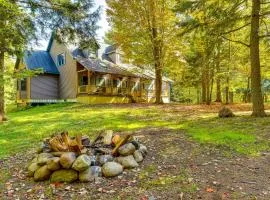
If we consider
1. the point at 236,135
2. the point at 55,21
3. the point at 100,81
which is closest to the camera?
the point at 236,135

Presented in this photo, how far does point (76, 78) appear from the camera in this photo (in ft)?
96.4

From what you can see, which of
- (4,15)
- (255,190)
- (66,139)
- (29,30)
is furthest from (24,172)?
(29,30)

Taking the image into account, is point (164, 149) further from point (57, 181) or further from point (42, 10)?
point (42, 10)

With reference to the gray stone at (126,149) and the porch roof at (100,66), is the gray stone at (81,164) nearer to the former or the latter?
the gray stone at (126,149)

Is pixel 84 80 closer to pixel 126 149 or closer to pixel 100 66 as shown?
pixel 100 66

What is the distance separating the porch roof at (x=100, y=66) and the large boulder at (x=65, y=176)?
21.7 metres

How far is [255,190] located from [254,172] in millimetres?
831

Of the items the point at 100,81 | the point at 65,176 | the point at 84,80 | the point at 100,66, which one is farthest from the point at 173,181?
the point at 84,80

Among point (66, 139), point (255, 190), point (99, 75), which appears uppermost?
point (99, 75)

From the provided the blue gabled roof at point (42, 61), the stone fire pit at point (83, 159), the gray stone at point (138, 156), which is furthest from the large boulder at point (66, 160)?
the blue gabled roof at point (42, 61)

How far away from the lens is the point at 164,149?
7.85m

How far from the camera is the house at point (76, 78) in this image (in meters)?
29.1

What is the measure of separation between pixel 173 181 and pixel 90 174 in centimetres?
163

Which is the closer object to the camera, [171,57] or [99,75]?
[171,57]
